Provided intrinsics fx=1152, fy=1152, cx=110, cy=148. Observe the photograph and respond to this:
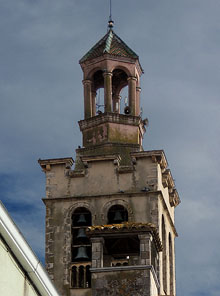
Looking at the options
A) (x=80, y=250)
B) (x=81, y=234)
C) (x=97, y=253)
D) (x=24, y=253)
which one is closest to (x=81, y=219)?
(x=81, y=234)

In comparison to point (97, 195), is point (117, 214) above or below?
below

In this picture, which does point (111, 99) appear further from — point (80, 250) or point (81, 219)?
point (80, 250)

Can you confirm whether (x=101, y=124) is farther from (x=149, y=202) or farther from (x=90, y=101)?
(x=149, y=202)

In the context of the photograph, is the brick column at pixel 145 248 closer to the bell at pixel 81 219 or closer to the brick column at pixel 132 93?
the bell at pixel 81 219

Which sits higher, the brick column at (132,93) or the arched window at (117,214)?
the brick column at (132,93)

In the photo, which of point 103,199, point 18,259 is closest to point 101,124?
point 103,199

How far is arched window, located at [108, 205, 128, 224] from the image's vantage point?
1591 inches

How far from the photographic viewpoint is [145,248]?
1161 inches

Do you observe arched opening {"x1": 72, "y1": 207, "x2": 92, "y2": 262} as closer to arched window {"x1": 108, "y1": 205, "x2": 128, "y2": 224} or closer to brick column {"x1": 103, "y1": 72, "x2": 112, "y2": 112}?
arched window {"x1": 108, "y1": 205, "x2": 128, "y2": 224}

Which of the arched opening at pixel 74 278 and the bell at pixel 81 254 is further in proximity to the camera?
the bell at pixel 81 254

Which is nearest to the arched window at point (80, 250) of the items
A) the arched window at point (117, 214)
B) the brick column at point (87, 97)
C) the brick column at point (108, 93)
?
the arched window at point (117, 214)

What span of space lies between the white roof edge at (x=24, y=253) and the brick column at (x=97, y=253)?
9605 millimetres

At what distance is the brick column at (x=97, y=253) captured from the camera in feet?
96.8

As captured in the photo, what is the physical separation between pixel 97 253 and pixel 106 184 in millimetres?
11726
